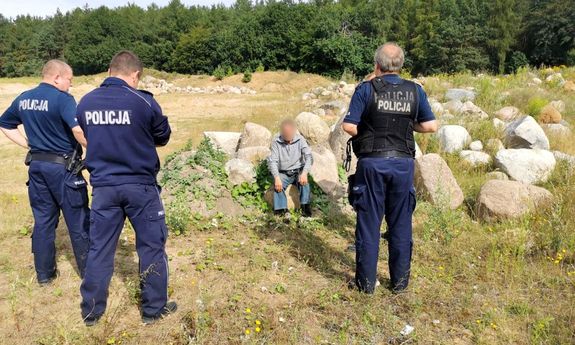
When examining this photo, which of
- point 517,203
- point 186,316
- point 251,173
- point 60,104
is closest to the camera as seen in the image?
point 186,316

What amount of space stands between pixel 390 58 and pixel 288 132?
2218mm

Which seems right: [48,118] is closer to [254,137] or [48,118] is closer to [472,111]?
[254,137]

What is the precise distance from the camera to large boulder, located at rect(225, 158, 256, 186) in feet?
19.6

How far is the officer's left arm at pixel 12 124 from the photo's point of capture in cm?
369

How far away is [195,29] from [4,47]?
2823 cm

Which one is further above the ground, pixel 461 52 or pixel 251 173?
pixel 461 52

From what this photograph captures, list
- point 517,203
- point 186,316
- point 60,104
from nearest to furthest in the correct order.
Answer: point 186,316 → point 60,104 → point 517,203

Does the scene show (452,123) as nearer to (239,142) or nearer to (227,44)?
(239,142)

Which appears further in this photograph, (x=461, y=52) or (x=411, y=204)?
(x=461, y=52)

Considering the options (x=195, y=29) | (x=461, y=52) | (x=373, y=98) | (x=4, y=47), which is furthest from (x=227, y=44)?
(x=373, y=98)

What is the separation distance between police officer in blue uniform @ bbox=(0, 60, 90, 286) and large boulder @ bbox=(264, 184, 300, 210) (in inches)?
102

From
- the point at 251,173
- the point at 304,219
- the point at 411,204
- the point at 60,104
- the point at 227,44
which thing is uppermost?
the point at 227,44

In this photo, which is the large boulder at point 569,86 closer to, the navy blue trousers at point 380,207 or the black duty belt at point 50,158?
the navy blue trousers at point 380,207

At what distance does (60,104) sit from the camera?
3.46m
